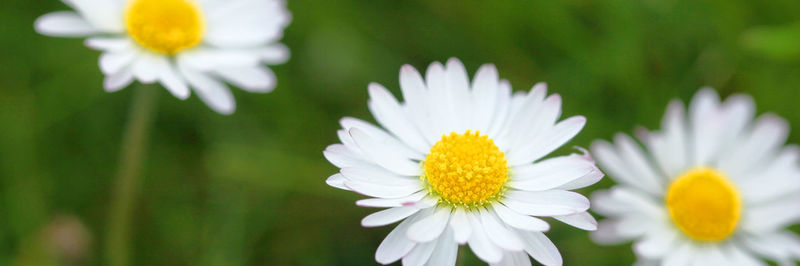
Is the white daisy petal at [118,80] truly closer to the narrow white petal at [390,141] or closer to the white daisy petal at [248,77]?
the white daisy petal at [248,77]

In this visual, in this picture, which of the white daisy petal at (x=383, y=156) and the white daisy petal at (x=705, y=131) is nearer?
the white daisy petal at (x=383, y=156)

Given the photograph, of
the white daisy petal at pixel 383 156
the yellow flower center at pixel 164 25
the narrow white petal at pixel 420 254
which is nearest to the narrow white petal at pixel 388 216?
the narrow white petal at pixel 420 254

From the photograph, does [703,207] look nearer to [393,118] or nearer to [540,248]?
[540,248]

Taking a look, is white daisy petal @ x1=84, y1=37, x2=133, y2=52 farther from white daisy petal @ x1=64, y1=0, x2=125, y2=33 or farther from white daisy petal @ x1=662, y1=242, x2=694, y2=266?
white daisy petal @ x1=662, y1=242, x2=694, y2=266

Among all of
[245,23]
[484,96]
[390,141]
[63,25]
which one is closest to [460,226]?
[390,141]

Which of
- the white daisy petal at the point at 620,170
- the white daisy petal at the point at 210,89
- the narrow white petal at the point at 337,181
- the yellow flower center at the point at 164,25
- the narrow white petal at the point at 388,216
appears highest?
the white daisy petal at the point at 620,170
